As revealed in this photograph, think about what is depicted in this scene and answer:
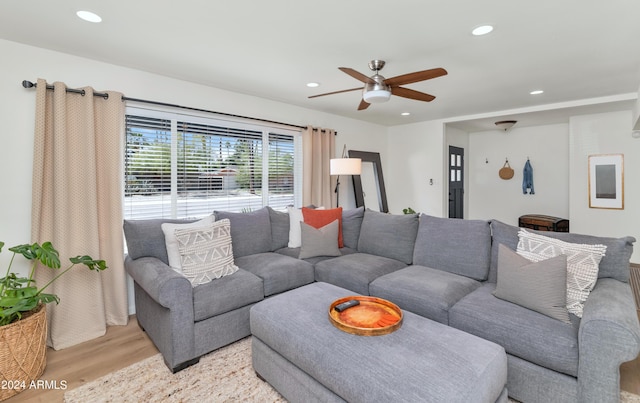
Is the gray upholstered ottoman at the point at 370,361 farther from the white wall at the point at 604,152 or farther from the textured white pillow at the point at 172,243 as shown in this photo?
the white wall at the point at 604,152

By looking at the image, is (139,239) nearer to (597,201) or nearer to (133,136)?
(133,136)

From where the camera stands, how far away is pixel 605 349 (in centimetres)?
150

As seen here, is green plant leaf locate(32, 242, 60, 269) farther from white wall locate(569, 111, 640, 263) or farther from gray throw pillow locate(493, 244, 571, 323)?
white wall locate(569, 111, 640, 263)

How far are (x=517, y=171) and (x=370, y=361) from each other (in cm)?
Result: 651

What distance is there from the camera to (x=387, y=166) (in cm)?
635

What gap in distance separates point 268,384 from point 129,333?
60.6 inches

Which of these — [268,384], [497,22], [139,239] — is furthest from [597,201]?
[139,239]

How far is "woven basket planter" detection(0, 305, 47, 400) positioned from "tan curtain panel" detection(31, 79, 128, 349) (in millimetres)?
449

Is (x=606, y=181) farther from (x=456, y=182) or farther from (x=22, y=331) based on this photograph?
(x=22, y=331)

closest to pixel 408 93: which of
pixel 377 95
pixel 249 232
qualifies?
pixel 377 95

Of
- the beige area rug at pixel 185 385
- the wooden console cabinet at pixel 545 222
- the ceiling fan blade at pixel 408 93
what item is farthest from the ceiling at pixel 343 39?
the wooden console cabinet at pixel 545 222

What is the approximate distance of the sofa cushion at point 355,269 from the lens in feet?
8.93

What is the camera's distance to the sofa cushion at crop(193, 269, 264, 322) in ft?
7.42

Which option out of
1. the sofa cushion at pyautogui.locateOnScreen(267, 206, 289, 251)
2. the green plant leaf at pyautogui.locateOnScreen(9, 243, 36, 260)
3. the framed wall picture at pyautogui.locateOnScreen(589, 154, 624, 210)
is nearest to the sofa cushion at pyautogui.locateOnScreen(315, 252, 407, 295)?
the sofa cushion at pyautogui.locateOnScreen(267, 206, 289, 251)
